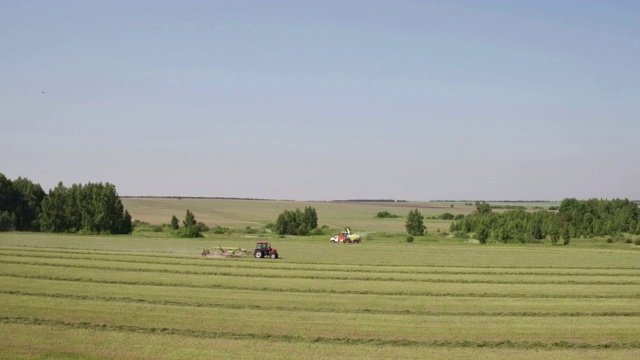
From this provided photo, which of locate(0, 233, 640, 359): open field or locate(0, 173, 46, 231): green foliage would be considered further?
locate(0, 173, 46, 231): green foliage

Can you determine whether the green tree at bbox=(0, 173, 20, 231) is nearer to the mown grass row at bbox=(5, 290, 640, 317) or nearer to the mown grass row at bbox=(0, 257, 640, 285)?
the mown grass row at bbox=(0, 257, 640, 285)

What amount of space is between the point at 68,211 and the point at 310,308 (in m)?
59.1

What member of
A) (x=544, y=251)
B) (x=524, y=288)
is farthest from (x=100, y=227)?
(x=524, y=288)

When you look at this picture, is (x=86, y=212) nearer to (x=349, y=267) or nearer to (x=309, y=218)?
(x=309, y=218)

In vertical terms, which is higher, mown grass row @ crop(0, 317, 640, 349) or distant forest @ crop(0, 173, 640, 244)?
distant forest @ crop(0, 173, 640, 244)

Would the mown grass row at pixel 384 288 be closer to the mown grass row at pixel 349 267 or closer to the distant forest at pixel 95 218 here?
the mown grass row at pixel 349 267

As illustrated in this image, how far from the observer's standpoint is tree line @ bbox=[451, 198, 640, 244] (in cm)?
7506

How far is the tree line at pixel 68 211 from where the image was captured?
247 ft

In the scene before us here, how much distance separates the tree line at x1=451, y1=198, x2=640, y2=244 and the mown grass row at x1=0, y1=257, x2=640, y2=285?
3731 cm

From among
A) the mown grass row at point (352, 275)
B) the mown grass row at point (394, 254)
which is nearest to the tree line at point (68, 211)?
the mown grass row at point (394, 254)

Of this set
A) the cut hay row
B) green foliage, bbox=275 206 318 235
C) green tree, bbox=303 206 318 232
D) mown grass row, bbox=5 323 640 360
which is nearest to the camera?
mown grass row, bbox=5 323 640 360

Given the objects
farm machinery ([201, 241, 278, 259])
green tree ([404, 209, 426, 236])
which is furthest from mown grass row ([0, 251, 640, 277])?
green tree ([404, 209, 426, 236])

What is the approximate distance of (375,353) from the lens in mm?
18766

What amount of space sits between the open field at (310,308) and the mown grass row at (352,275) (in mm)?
106
